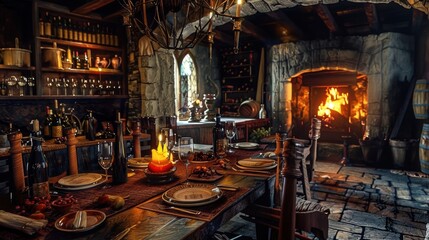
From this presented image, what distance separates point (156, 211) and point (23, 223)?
1.57ft

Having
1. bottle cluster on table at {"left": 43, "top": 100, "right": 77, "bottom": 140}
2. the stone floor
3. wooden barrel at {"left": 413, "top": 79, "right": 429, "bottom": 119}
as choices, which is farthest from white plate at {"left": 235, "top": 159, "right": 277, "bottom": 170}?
wooden barrel at {"left": 413, "top": 79, "right": 429, "bottom": 119}

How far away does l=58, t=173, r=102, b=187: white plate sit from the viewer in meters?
1.53

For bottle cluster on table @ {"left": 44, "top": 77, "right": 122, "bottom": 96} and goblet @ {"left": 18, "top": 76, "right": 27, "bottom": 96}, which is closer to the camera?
goblet @ {"left": 18, "top": 76, "right": 27, "bottom": 96}

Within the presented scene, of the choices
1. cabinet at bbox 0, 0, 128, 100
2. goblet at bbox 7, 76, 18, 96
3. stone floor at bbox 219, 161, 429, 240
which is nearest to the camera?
stone floor at bbox 219, 161, 429, 240

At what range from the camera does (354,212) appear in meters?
3.12

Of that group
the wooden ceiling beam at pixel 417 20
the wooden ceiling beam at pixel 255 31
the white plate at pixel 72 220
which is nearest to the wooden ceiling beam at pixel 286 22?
the wooden ceiling beam at pixel 255 31

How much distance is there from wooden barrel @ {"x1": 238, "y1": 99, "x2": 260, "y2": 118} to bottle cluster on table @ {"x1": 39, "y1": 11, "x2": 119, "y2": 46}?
3124mm

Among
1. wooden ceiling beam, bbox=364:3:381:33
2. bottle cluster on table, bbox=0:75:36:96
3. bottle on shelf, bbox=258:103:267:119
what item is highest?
wooden ceiling beam, bbox=364:3:381:33

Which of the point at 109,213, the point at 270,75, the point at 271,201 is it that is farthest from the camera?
the point at 270,75

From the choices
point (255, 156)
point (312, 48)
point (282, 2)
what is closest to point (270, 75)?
point (312, 48)

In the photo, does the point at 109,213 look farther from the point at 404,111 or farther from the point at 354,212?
the point at 404,111

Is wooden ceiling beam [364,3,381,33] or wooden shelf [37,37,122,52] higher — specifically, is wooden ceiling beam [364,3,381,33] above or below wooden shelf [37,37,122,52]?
above

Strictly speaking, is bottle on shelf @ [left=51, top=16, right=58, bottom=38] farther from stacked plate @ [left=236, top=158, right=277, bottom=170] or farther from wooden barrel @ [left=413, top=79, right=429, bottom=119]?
wooden barrel @ [left=413, top=79, right=429, bottom=119]

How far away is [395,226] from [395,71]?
3530 mm
